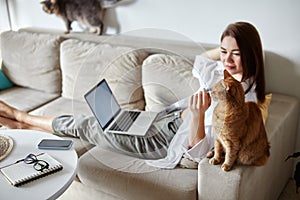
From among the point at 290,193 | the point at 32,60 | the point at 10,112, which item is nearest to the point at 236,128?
the point at 290,193

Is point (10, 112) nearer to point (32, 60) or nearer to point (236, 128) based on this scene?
point (32, 60)

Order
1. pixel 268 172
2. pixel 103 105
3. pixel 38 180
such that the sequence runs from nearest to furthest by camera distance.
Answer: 1. pixel 38 180
2. pixel 268 172
3. pixel 103 105

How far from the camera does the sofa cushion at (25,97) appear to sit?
2.62m

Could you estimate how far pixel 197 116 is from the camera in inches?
68.3

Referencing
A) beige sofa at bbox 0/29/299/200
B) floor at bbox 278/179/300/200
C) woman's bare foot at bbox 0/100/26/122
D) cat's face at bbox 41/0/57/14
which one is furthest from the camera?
cat's face at bbox 41/0/57/14

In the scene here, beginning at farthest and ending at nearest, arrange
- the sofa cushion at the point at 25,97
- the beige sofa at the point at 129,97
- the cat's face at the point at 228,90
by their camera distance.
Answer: the sofa cushion at the point at 25,97, the beige sofa at the point at 129,97, the cat's face at the point at 228,90

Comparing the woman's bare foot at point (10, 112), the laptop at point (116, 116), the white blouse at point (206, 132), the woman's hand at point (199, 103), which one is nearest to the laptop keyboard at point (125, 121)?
the laptop at point (116, 116)

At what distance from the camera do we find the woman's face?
173 centimetres

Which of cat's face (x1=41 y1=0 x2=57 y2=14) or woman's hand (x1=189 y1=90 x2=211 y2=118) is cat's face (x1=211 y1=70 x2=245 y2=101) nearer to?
woman's hand (x1=189 y1=90 x2=211 y2=118)

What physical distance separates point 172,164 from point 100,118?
0.48m

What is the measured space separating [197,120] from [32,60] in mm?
1625

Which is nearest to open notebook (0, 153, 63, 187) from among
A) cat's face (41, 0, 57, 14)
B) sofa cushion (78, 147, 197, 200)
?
sofa cushion (78, 147, 197, 200)

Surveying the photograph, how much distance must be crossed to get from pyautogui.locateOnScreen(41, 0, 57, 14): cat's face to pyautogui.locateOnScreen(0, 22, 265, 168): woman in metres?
1.12

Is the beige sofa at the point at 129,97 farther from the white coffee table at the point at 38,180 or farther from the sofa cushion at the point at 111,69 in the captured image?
the white coffee table at the point at 38,180
